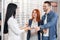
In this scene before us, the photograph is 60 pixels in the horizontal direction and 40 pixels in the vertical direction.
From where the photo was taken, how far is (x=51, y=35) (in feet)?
9.48

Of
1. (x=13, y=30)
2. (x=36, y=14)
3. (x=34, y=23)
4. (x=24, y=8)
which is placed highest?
(x=24, y=8)

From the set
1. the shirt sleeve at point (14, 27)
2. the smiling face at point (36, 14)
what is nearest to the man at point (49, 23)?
the smiling face at point (36, 14)

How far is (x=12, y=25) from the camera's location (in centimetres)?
280

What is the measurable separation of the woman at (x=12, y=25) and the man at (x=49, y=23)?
1.21 feet

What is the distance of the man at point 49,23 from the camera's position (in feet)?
9.30

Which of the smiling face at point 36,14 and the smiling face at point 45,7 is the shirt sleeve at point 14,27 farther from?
the smiling face at point 45,7

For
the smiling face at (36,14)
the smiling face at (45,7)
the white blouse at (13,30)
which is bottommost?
the white blouse at (13,30)

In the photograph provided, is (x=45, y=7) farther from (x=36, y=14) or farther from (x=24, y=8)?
(x=24, y=8)

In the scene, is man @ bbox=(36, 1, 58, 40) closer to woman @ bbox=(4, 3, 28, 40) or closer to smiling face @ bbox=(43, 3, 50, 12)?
smiling face @ bbox=(43, 3, 50, 12)

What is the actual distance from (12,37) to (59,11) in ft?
3.38

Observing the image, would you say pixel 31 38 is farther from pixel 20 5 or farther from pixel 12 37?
pixel 20 5

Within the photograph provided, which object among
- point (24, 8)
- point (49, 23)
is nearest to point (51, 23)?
point (49, 23)

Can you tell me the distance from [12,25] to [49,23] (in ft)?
2.17

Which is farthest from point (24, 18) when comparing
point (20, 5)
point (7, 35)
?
point (7, 35)
